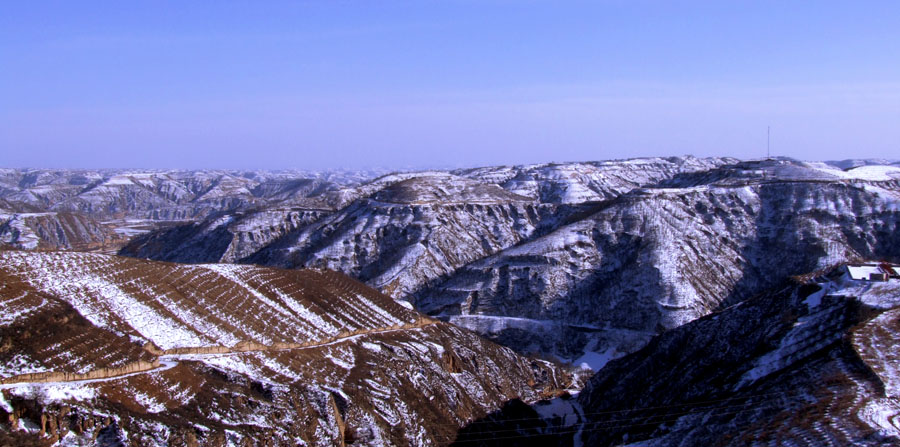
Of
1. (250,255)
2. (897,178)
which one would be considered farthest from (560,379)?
(897,178)

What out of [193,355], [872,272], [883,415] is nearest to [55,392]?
[193,355]

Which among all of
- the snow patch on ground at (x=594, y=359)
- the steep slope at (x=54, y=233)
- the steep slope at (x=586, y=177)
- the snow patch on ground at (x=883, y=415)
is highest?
the snow patch on ground at (x=883, y=415)

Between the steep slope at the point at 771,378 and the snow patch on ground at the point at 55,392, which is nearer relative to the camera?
the steep slope at the point at 771,378

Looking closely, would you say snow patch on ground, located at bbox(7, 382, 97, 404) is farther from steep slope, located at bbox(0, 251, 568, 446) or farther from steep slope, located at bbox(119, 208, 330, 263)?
steep slope, located at bbox(119, 208, 330, 263)

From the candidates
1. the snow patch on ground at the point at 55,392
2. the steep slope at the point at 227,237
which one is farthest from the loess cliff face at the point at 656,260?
the snow patch on ground at the point at 55,392

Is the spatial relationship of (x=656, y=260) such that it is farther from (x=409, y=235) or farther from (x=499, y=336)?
(x=409, y=235)

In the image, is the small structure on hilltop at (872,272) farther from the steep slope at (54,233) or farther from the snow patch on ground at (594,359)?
the steep slope at (54,233)
